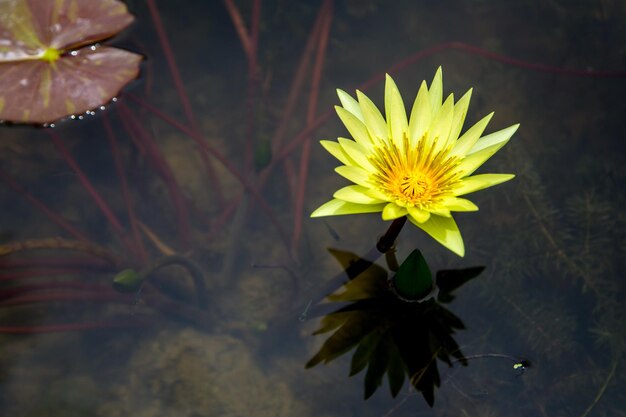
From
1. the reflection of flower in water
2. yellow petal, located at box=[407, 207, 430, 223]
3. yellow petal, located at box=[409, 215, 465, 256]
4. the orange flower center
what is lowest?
the reflection of flower in water

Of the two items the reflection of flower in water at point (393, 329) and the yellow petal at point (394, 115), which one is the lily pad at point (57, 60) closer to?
the yellow petal at point (394, 115)

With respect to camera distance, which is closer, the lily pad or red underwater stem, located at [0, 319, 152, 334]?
red underwater stem, located at [0, 319, 152, 334]

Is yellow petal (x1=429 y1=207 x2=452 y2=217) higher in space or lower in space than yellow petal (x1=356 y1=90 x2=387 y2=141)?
lower

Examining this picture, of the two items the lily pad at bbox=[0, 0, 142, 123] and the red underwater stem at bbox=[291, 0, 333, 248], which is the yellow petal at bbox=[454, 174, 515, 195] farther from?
the lily pad at bbox=[0, 0, 142, 123]

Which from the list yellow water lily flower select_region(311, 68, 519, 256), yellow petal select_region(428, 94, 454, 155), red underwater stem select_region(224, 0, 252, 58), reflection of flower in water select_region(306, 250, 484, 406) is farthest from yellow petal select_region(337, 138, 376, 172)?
red underwater stem select_region(224, 0, 252, 58)

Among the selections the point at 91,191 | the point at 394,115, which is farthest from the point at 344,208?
the point at 91,191

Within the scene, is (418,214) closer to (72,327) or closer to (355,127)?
(355,127)

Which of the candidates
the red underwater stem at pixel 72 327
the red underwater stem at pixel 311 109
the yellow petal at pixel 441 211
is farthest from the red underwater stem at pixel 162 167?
the yellow petal at pixel 441 211
